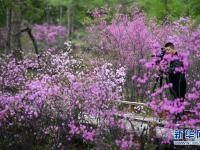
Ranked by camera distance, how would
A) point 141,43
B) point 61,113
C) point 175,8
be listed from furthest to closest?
point 175,8, point 141,43, point 61,113

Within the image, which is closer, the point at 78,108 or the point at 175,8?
the point at 78,108

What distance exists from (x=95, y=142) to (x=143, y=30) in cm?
796

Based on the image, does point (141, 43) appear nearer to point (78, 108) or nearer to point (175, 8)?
point (78, 108)

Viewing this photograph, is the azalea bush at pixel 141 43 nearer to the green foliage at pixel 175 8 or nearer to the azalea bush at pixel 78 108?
the azalea bush at pixel 78 108

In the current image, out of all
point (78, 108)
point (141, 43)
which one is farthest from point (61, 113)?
point (141, 43)

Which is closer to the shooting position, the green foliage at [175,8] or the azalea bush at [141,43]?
the azalea bush at [141,43]

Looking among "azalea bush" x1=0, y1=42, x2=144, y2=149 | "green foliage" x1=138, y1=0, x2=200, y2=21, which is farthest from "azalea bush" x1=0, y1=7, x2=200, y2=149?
"green foliage" x1=138, y1=0, x2=200, y2=21

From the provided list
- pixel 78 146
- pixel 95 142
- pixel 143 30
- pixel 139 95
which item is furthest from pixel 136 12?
pixel 95 142

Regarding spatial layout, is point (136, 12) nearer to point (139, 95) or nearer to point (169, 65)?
point (139, 95)

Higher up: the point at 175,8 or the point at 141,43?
the point at 175,8

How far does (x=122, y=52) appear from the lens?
56.4ft

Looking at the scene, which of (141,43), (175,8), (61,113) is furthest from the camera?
(175,8)

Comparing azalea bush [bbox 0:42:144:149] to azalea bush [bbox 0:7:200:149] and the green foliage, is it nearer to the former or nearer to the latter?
azalea bush [bbox 0:7:200:149]

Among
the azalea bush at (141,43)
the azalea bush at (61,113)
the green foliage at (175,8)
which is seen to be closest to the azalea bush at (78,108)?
the azalea bush at (61,113)
